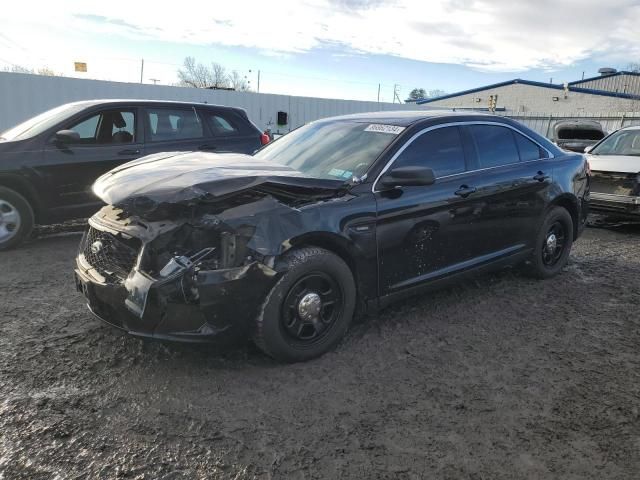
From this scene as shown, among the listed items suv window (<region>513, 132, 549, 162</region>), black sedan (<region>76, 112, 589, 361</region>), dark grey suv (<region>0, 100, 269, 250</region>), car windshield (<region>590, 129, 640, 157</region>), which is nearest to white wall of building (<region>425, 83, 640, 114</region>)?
car windshield (<region>590, 129, 640, 157</region>)

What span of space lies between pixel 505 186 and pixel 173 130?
14.5 feet

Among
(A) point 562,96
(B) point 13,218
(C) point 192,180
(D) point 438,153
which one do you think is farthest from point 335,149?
(A) point 562,96

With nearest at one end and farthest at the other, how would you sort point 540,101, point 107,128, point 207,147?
point 107,128 < point 207,147 < point 540,101

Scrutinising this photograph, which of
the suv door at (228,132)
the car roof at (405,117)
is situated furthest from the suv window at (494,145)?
the suv door at (228,132)

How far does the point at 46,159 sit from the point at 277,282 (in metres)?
4.15

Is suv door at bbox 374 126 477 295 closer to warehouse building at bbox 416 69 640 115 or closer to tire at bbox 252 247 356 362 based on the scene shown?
tire at bbox 252 247 356 362

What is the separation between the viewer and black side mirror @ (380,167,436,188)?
3.51 meters

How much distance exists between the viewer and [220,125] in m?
7.23

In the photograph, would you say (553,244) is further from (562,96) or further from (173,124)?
(562,96)

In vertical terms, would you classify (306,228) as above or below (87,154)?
below

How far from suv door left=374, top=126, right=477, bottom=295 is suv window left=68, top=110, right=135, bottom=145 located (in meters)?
4.15

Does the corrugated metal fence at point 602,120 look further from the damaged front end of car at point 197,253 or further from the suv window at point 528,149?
the damaged front end of car at point 197,253

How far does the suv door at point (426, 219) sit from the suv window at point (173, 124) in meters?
3.97

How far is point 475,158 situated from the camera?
4383 mm
